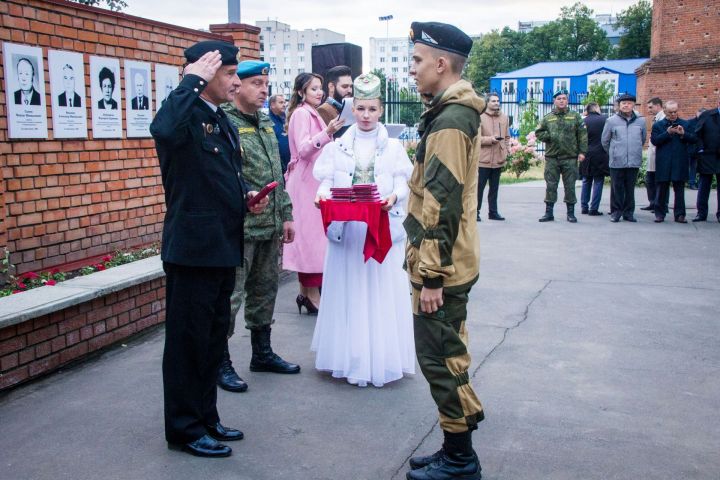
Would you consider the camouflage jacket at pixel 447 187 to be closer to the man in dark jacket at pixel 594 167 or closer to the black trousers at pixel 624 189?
the black trousers at pixel 624 189

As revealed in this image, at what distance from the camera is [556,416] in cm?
421

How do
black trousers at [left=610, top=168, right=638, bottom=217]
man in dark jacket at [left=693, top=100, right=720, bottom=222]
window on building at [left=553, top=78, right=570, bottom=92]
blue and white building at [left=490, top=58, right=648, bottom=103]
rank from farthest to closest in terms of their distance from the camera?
window on building at [left=553, top=78, right=570, bottom=92] → blue and white building at [left=490, top=58, right=648, bottom=103] → black trousers at [left=610, top=168, right=638, bottom=217] → man in dark jacket at [left=693, top=100, right=720, bottom=222]

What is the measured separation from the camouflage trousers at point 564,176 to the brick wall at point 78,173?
21.4 feet

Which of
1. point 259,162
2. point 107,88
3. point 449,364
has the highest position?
point 107,88

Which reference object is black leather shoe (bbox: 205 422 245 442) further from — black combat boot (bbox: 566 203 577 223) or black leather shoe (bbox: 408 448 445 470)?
black combat boot (bbox: 566 203 577 223)

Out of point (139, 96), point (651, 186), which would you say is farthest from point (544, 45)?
point (139, 96)

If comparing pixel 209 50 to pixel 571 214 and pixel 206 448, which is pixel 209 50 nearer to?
pixel 206 448

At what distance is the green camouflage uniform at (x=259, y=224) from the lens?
4.67m

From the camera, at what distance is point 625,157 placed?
11875 millimetres

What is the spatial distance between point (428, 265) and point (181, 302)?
129cm

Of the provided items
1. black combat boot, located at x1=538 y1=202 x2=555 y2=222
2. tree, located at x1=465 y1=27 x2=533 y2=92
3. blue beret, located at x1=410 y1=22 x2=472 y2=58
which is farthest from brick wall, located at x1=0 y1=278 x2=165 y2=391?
tree, located at x1=465 y1=27 x2=533 y2=92

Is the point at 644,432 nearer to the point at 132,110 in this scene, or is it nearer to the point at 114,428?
the point at 114,428

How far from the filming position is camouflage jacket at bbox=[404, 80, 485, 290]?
3.19m

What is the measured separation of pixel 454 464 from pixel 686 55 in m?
24.9
